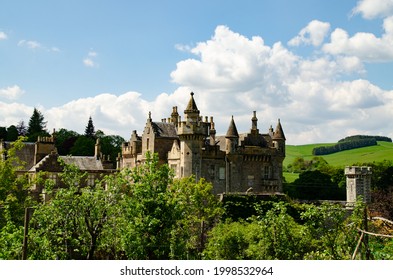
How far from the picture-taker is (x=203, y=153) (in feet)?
162

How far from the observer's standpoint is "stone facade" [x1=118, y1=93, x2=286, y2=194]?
4788 cm

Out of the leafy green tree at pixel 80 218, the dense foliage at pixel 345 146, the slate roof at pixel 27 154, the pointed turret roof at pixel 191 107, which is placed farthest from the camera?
the dense foliage at pixel 345 146

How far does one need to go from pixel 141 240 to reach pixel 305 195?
6066 cm

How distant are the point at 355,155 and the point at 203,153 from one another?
248ft

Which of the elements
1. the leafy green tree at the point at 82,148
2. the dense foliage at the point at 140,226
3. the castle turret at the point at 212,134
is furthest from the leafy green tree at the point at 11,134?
the dense foliage at the point at 140,226

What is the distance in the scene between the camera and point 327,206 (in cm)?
2073

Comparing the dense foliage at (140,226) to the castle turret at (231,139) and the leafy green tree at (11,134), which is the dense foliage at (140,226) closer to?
the castle turret at (231,139)

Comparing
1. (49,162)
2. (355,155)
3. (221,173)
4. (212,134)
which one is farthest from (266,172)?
(355,155)

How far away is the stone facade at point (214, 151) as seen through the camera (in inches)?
1885

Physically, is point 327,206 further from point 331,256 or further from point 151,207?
point 151,207

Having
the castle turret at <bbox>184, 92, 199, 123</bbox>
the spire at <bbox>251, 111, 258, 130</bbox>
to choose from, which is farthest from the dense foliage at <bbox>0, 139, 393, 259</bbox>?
the spire at <bbox>251, 111, 258, 130</bbox>

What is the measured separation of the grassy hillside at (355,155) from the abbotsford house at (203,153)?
53563 mm
